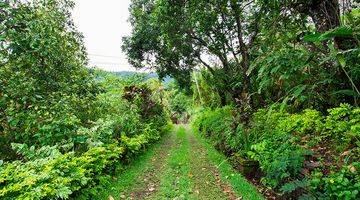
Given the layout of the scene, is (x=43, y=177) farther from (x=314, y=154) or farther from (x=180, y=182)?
(x=314, y=154)

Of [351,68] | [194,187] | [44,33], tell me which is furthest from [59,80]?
[351,68]

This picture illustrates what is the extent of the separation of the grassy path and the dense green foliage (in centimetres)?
70

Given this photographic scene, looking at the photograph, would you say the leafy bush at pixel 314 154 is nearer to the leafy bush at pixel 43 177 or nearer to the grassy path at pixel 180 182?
the grassy path at pixel 180 182

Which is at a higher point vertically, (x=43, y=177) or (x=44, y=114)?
(x=44, y=114)

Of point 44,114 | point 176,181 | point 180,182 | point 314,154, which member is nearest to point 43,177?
point 44,114

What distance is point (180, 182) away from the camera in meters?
8.45

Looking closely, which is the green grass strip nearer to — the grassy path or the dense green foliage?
the grassy path

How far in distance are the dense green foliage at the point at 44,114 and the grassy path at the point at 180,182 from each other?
27.5 inches

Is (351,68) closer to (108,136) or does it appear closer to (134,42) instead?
(108,136)

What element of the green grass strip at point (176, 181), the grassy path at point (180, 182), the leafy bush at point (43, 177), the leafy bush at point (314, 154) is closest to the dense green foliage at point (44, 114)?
the leafy bush at point (43, 177)

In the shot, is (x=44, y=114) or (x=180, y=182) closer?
(x=44, y=114)

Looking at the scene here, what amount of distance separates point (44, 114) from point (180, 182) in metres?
3.49

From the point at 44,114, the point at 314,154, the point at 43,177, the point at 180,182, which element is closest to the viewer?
the point at 43,177

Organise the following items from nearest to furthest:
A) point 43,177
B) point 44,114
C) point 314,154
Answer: point 43,177 < point 314,154 < point 44,114
